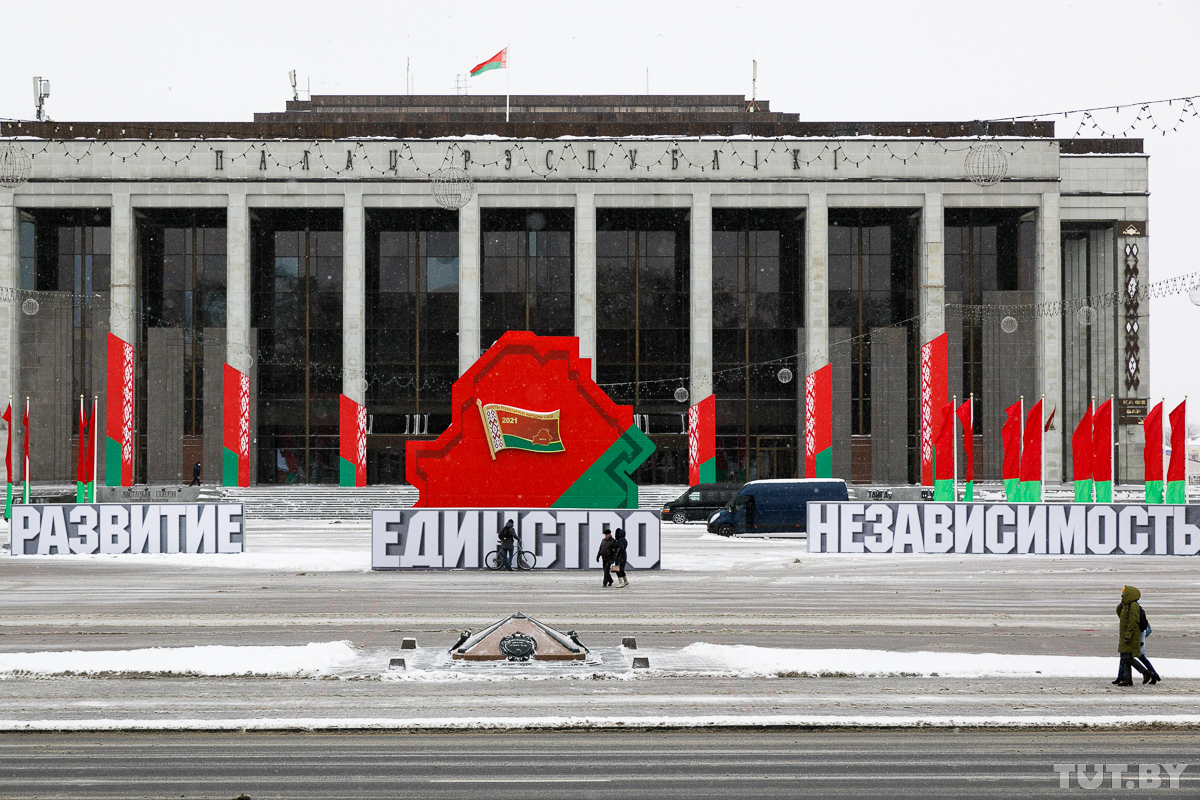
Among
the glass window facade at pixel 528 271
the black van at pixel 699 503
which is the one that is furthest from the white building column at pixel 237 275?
the black van at pixel 699 503

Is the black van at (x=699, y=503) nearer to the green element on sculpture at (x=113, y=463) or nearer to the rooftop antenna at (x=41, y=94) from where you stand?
the green element on sculpture at (x=113, y=463)

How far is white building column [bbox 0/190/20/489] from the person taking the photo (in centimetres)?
6100

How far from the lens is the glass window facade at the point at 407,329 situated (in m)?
65.3

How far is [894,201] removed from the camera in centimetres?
A: 6284

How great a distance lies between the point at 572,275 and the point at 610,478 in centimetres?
3507

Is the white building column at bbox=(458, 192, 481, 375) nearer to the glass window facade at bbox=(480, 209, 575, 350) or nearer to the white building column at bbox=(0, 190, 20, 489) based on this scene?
the glass window facade at bbox=(480, 209, 575, 350)

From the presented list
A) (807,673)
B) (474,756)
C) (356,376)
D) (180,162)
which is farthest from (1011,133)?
(474,756)

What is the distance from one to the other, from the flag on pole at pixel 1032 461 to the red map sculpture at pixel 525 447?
17001mm

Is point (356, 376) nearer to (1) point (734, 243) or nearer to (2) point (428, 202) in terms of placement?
(2) point (428, 202)

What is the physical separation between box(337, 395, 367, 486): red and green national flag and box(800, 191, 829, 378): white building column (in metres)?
25.0

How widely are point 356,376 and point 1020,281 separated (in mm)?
39146

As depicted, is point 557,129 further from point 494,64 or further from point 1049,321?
point 1049,321

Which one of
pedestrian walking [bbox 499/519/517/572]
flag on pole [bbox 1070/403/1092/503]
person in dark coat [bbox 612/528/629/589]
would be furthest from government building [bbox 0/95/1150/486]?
person in dark coat [bbox 612/528/629/589]

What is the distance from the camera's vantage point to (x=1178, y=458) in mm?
38688
